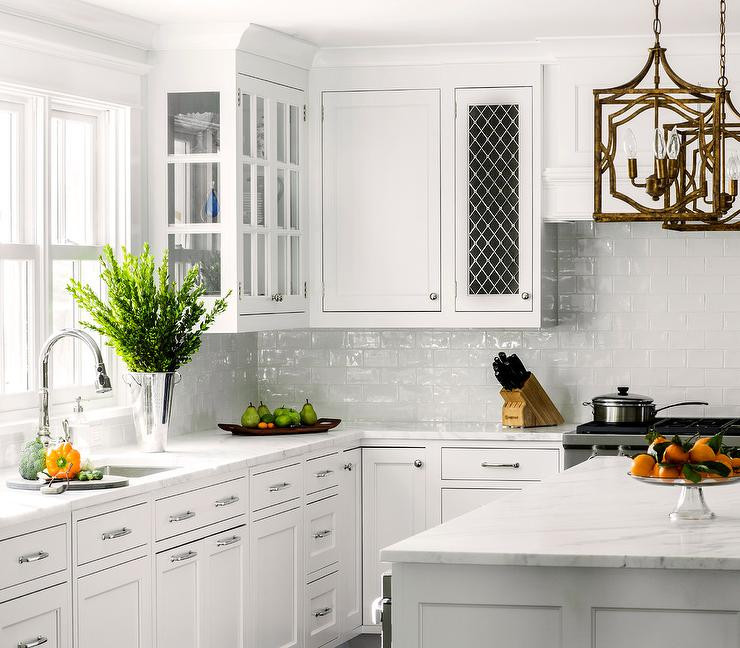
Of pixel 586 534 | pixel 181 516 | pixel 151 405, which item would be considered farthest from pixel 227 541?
pixel 586 534

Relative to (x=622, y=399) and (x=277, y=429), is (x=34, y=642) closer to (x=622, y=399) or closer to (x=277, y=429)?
(x=277, y=429)

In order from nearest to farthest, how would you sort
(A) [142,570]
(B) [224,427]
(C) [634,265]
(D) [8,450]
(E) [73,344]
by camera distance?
1. (A) [142,570]
2. (D) [8,450]
3. (E) [73,344]
4. (B) [224,427]
5. (C) [634,265]

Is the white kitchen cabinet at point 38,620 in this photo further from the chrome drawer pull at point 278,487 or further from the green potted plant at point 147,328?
the chrome drawer pull at point 278,487

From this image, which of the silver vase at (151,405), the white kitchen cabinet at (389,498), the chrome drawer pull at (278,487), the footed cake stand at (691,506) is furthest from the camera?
the white kitchen cabinet at (389,498)

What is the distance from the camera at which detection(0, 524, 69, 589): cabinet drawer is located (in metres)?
3.18

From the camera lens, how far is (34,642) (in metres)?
3.31

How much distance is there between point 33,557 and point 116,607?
0.49m

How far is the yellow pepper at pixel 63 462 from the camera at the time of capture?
12.1 feet

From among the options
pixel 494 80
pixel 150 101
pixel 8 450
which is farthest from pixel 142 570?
pixel 494 80

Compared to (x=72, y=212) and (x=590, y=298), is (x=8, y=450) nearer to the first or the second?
(x=72, y=212)

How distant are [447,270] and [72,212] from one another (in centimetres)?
174

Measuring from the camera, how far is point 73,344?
4.77 metres

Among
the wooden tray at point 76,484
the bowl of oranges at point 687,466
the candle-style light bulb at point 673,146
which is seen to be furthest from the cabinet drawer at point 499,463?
the candle-style light bulb at point 673,146

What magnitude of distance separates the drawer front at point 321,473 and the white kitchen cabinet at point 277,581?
0.45 ft
